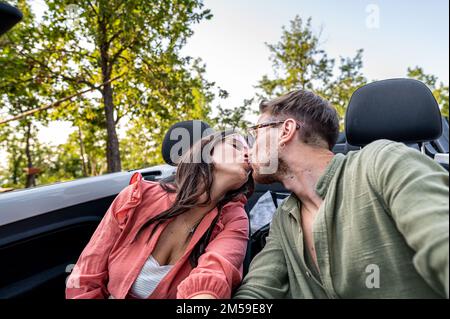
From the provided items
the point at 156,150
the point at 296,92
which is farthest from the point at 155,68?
the point at 156,150

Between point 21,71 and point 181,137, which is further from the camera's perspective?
point 21,71

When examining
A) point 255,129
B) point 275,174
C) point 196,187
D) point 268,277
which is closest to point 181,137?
point 196,187

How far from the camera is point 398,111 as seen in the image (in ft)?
5.17

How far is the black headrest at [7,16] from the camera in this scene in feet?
4.06

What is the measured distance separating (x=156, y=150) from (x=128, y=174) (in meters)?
12.6

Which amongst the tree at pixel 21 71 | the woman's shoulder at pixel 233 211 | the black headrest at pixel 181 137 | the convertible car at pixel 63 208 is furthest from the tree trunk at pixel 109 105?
the woman's shoulder at pixel 233 211

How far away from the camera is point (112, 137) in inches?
286

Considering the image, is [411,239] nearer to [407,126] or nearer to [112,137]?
[407,126]

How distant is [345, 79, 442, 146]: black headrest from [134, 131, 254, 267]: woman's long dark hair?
73 cm

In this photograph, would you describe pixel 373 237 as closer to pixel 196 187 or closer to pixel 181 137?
pixel 196 187

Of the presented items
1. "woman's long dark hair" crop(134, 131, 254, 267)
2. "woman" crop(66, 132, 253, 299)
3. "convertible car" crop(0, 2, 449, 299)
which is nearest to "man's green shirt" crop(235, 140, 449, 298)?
"woman" crop(66, 132, 253, 299)

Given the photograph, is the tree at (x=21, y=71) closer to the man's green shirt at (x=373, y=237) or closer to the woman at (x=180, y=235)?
the woman at (x=180, y=235)

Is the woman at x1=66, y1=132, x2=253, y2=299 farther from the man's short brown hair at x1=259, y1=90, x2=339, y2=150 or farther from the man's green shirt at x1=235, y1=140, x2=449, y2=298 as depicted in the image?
the man's short brown hair at x1=259, y1=90, x2=339, y2=150

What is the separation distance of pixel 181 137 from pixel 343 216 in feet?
4.75
